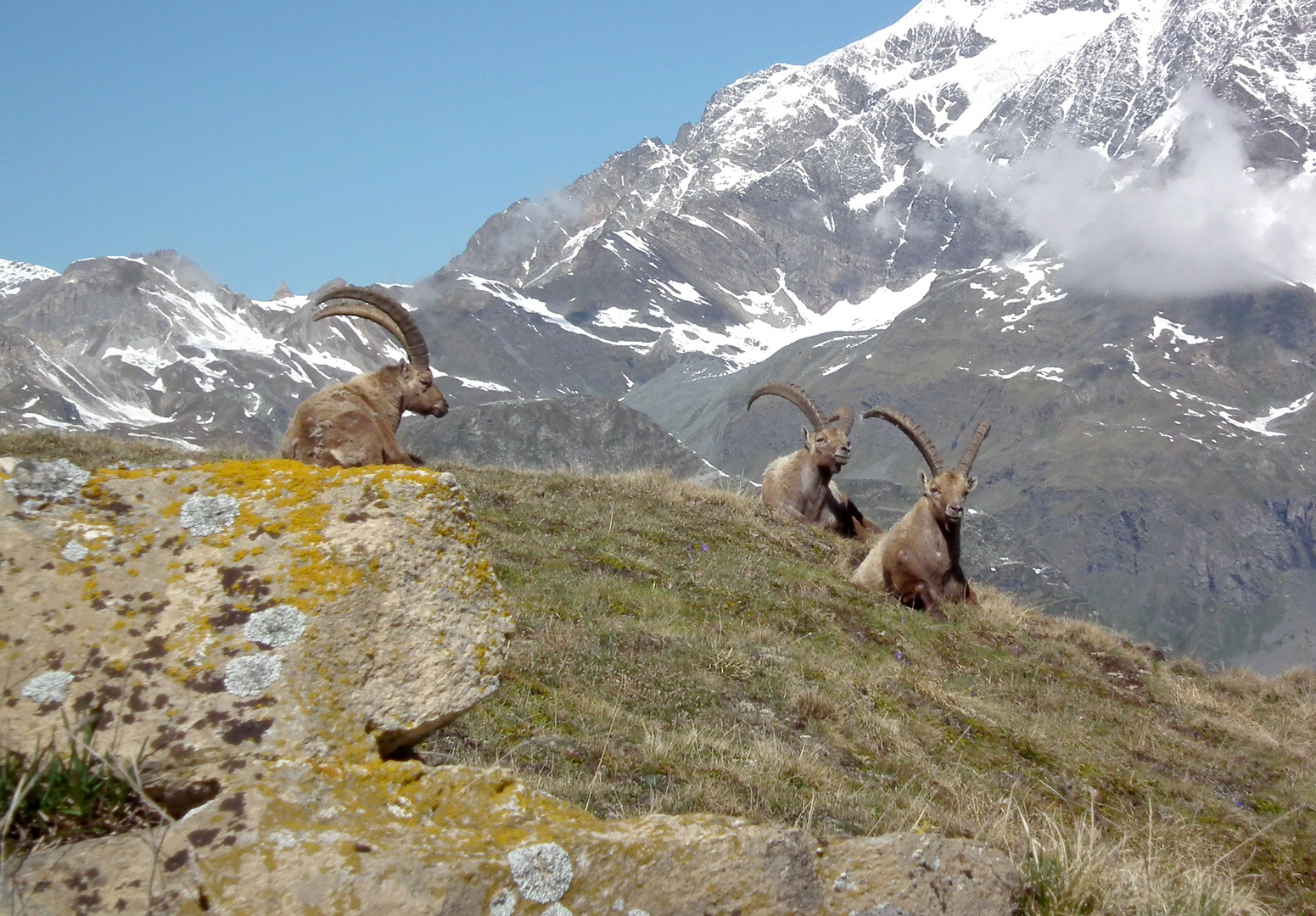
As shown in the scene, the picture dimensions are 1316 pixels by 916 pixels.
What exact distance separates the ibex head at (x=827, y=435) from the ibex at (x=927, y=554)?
15.9 feet

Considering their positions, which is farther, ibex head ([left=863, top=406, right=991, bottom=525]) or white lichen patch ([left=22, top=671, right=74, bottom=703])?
ibex head ([left=863, top=406, right=991, bottom=525])

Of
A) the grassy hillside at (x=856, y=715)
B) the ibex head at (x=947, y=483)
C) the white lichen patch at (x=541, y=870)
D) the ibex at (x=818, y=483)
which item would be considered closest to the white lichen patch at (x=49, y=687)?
the white lichen patch at (x=541, y=870)

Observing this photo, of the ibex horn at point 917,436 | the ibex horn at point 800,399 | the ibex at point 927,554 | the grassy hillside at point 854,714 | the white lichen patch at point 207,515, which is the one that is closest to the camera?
the white lichen patch at point 207,515

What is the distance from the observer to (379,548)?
490 centimetres

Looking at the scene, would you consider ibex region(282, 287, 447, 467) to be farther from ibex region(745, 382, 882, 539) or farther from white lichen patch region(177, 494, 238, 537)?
white lichen patch region(177, 494, 238, 537)

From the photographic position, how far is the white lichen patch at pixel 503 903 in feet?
12.6

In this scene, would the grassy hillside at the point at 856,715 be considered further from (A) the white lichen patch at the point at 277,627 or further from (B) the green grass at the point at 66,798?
(B) the green grass at the point at 66,798

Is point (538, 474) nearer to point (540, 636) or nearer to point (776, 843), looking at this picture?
point (540, 636)

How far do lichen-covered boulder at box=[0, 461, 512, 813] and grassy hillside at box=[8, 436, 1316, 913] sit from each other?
1.83 meters

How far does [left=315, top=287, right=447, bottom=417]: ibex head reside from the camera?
20719 millimetres

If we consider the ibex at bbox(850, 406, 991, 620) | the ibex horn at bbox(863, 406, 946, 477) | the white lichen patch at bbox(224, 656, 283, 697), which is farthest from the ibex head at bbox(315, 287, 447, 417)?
the white lichen patch at bbox(224, 656, 283, 697)

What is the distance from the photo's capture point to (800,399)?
92.1ft

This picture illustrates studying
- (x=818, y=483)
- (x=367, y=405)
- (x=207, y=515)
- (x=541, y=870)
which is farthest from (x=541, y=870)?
(x=818, y=483)

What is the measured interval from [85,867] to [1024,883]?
3.50 m
